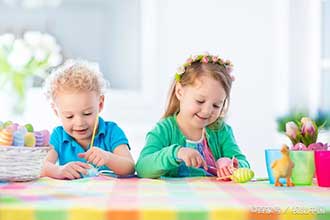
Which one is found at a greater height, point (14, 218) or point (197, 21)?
point (197, 21)

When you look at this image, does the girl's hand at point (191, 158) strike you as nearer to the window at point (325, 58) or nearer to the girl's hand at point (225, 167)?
the girl's hand at point (225, 167)

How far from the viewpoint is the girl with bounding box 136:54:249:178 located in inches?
65.8

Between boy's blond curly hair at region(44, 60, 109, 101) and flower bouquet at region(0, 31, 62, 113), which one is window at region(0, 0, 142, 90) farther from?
boy's blond curly hair at region(44, 60, 109, 101)

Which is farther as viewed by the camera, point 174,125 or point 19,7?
point 19,7

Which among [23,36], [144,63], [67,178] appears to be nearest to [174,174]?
[67,178]

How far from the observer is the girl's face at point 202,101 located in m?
1.67

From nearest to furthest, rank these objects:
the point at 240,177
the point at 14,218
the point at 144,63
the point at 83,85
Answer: the point at 14,218 → the point at 240,177 → the point at 83,85 → the point at 144,63

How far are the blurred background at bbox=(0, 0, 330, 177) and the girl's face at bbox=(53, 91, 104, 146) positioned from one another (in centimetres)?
180

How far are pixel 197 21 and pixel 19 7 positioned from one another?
41.6 inches

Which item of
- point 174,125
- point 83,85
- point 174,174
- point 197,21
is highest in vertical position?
point 197,21

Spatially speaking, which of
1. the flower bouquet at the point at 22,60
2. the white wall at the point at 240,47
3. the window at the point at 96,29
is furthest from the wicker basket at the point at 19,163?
the window at the point at 96,29

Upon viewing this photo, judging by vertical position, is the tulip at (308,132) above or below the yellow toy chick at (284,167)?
above

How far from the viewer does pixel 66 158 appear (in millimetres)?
1823

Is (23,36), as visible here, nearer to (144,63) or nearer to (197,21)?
(144,63)
